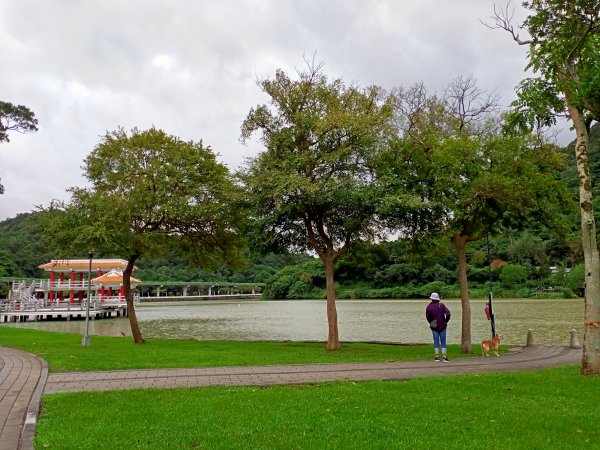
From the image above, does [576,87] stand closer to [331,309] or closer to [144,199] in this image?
[331,309]

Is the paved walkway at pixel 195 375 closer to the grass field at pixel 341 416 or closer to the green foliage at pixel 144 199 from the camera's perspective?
the grass field at pixel 341 416

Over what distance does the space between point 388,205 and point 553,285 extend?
7180cm

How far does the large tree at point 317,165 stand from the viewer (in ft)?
52.6

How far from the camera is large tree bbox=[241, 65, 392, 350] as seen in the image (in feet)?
52.6

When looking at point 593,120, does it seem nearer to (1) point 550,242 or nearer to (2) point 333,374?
(2) point 333,374

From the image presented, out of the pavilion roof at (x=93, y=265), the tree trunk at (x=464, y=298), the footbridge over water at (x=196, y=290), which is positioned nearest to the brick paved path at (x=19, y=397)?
the tree trunk at (x=464, y=298)

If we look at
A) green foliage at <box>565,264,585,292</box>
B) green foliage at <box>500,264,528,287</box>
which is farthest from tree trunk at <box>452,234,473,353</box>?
green foliage at <box>500,264,528,287</box>

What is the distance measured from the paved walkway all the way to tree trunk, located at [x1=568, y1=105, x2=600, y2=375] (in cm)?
220

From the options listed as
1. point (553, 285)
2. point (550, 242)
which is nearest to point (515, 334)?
point (553, 285)

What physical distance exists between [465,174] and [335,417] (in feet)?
37.2

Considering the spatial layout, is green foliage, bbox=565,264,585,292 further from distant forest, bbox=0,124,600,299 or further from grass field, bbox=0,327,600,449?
grass field, bbox=0,327,600,449

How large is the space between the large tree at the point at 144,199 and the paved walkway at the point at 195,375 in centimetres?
594

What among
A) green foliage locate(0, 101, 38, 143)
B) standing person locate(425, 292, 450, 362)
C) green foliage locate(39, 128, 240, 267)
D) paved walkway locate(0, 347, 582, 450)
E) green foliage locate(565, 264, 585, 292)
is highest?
green foliage locate(0, 101, 38, 143)

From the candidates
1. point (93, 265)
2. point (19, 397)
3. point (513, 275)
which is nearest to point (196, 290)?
point (93, 265)
